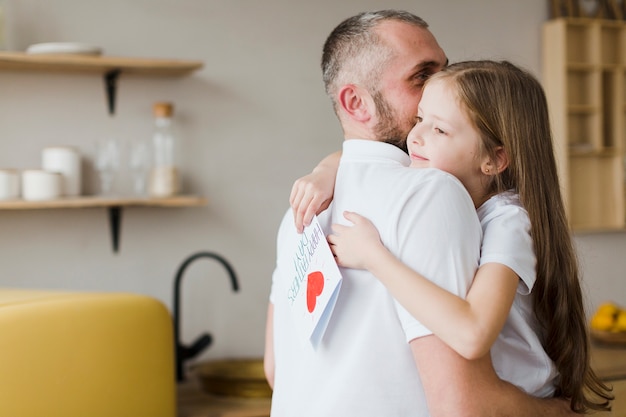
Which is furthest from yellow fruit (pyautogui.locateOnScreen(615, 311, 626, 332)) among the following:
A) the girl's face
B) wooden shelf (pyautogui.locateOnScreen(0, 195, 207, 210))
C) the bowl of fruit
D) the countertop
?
the girl's face

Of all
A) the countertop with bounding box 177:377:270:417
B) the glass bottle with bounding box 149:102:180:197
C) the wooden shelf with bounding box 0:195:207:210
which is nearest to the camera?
the countertop with bounding box 177:377:270:417

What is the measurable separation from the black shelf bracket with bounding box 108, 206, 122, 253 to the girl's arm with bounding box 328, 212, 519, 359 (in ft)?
6.66

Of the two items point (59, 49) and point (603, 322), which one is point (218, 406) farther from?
point (603, 322)

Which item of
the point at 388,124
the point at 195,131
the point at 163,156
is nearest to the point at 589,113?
the point at 195,131

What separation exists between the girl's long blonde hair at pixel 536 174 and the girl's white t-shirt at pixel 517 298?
0.08 feet

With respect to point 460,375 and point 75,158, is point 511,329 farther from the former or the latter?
point 75,158

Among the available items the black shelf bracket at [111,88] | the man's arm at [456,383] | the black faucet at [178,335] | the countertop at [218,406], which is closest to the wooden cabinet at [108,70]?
the black shelf bracket at [111,88]

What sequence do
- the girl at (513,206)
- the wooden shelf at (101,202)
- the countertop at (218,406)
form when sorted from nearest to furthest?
the girl at (513,206), the countertop at (218,406), the wooden shelf at (101,202)

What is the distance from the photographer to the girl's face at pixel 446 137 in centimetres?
122

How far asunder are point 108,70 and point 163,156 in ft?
1.19

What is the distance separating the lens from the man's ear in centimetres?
137

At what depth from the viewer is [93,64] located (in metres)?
2.78

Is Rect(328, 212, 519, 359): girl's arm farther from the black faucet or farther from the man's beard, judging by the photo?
the black faucet

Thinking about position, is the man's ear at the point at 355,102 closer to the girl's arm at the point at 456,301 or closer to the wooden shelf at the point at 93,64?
the girl's arm at the point at 456,301
